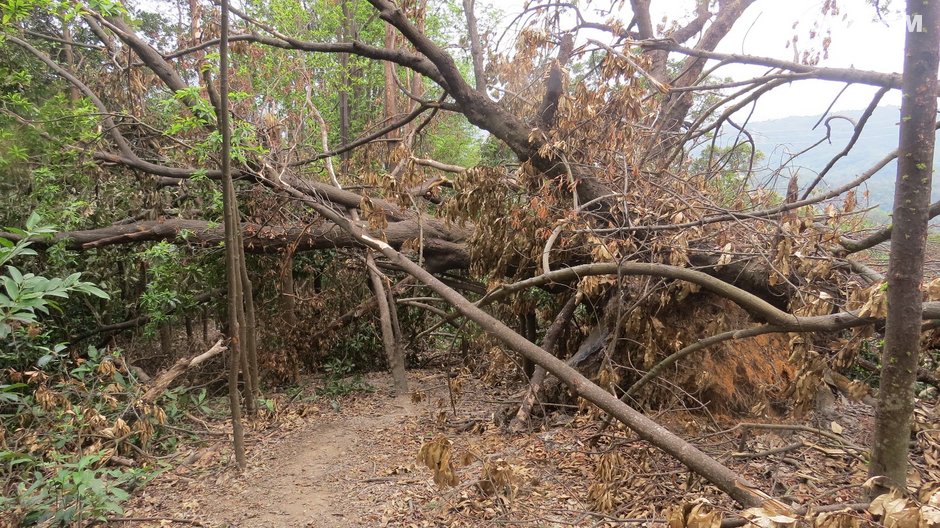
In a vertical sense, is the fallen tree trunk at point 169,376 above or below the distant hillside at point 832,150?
below

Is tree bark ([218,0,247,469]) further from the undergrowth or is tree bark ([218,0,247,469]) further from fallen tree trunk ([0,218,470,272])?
fallen tree trunk ([0,218,470,272])

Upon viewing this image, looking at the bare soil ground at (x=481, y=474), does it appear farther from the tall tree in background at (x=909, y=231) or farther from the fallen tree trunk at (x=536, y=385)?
the tall tree in background at (x=909, y=231)

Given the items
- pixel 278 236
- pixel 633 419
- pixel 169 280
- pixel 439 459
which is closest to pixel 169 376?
pixel 169 280

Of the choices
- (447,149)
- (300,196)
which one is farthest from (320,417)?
(447,149)

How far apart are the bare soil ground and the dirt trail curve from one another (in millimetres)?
13

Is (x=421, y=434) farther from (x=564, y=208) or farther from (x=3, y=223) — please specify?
(x=3, y=223)

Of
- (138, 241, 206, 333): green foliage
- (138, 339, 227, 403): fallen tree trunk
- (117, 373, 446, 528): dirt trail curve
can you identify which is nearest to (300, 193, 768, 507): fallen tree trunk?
(117, 373, 446, 528): dirt trail curve

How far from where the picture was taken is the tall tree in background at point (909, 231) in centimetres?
167

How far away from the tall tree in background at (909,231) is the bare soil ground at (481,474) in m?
0.95

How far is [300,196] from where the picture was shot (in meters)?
5.57

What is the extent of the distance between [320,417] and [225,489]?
5.39ft

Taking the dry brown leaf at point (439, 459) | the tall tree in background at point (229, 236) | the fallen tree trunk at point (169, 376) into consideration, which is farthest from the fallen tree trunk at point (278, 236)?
the dry brown leaf at point (439, 459)

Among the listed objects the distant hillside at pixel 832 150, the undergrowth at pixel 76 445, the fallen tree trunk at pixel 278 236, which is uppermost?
the distant hillside at pixel 832 150

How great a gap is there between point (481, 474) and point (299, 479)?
1791 millimetres
